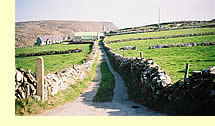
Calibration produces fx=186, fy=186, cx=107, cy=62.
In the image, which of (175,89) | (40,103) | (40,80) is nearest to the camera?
(175,89)

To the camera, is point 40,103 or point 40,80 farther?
point 40,80

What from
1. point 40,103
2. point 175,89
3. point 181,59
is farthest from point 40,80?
point 181,59

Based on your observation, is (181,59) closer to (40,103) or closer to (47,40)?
(40,103)

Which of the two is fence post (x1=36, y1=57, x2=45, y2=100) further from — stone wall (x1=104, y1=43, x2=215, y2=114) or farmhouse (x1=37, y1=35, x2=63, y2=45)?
farmhouse (x1=37, y1=35, x2=63, y2=45)

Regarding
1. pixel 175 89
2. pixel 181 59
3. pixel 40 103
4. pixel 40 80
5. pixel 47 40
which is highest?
pixel 47 40

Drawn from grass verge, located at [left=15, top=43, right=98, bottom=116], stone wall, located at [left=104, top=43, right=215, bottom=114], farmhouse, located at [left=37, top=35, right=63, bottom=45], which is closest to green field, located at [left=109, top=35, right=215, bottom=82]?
stone wall, located at [left=104, top=43, right=215, bottom=114]

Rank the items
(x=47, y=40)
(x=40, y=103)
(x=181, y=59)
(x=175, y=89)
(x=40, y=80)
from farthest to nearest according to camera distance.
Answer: (x=47, y=40) < (x=181, y=59) < (x=40, y=80) < (x=40, y=103) < (x=175, y=89)

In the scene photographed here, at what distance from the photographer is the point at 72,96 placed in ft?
26.5

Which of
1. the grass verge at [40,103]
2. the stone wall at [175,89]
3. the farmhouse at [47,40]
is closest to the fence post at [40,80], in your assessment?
the grass verge at [40,103]

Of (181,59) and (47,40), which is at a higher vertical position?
(47,40)

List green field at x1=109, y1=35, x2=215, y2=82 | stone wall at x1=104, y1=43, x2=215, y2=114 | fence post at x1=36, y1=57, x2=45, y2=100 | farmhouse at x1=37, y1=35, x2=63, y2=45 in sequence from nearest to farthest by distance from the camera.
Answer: stone wall at x1=104, y1=43, x2=215, y2=114
fence post at x1=36, y1=57, x2=45, y2=100
green field at x1=109, y1=35, x2=215, y2=82
farmhouse at x1=37, y1=35, x2=63, y2=45

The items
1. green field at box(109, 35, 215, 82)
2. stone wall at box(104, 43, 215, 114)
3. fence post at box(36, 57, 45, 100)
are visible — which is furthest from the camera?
green field at box(109, 35, 215, 82)

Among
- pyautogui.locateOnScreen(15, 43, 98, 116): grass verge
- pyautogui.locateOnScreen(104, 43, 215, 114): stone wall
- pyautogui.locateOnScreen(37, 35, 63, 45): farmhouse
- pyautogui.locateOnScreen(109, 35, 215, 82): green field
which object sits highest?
pyautogui.locateOnScreen(37, 35, 63, 45): farmhouse
